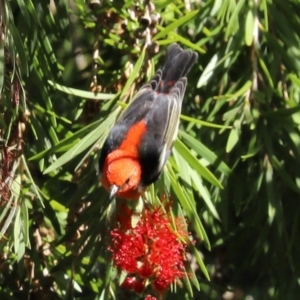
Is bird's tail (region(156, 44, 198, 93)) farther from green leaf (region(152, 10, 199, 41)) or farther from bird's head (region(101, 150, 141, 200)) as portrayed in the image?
bird's head (region(101, 150, 141, 200))

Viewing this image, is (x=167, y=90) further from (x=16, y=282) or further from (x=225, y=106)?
(x=16, y=282)

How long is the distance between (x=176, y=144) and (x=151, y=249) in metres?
0.29

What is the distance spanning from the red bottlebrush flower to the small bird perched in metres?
0.16

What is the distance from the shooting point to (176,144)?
2461 millimetres

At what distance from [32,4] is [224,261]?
1162mm

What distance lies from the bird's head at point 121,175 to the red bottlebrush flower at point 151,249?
0.55 feet

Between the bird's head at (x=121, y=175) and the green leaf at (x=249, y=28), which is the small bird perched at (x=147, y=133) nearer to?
the bird's head at (x=121, y=175)

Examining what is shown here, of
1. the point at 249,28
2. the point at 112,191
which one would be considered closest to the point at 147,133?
the point at 112,191

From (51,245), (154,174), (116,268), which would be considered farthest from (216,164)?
(51,245)

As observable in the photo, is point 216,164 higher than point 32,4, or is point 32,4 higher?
point 32,4

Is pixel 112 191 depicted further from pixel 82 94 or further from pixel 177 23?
pixel 177 23

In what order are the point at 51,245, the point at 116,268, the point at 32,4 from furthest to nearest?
the point at 51,245 → the point at 116,268 → the point at 32,4

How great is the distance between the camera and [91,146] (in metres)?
2.47

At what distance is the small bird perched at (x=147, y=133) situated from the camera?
2.58 metres
